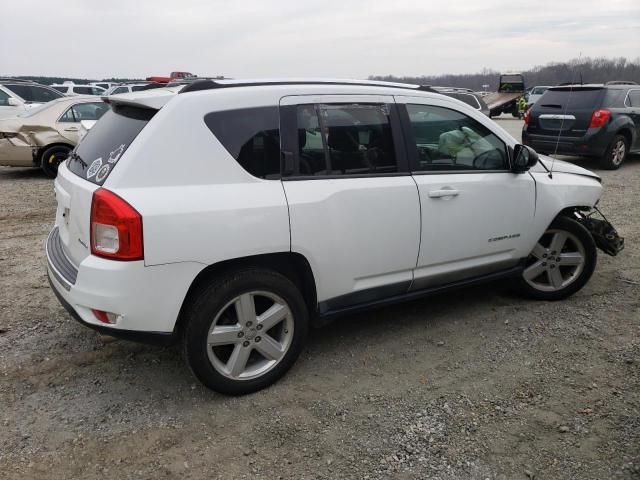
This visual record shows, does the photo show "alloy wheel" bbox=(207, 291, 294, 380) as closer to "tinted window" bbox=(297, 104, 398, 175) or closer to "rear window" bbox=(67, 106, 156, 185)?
"tinted window" bbox=(297, 104, 398, 175)

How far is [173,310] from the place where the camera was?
279 cm

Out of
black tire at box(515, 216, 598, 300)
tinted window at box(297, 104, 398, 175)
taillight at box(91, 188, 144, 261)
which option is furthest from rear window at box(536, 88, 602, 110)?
taillight at box(91, 188, 144, 261)

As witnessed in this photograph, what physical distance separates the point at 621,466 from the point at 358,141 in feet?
7.47

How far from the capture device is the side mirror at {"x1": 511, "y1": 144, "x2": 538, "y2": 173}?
387 centimetres

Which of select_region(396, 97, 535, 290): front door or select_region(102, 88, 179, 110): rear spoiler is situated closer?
select_region(102, 88, 179, 110): rear spoiler

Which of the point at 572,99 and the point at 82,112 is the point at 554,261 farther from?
the point at 82,112

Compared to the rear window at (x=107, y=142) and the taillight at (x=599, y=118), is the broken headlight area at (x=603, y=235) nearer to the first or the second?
the rear window at (x=107, y=142)

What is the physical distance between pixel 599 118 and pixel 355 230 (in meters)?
9.19

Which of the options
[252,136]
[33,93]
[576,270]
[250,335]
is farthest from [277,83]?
[33,93]

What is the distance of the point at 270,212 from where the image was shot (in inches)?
114

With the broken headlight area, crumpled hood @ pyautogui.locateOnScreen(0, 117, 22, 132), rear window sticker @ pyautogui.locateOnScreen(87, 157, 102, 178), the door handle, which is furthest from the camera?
crumpled hood @ pyautogui.locateOnScreen(0, 117, 22, 132)

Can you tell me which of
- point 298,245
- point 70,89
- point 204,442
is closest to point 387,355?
point 298,245

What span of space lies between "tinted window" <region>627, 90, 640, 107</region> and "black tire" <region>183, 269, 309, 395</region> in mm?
10817

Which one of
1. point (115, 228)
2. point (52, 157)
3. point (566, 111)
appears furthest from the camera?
point (566, 111)
